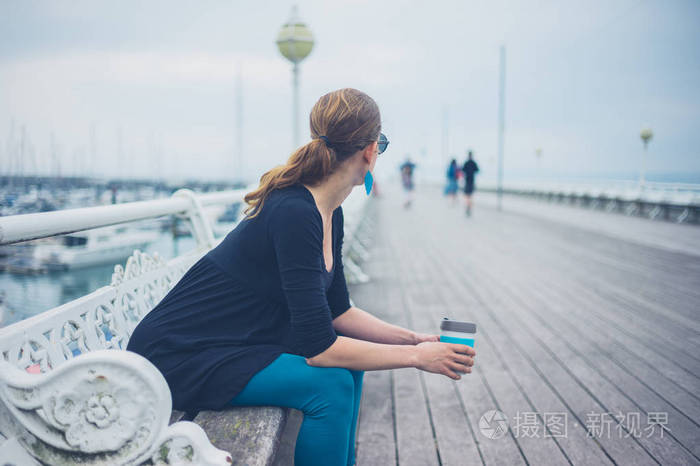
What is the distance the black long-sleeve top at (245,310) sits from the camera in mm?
1460

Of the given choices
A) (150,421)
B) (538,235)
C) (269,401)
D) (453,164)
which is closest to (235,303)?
(269,401)

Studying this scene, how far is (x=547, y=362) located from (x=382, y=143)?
239 cm

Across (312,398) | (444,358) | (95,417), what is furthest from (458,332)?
(95,417)

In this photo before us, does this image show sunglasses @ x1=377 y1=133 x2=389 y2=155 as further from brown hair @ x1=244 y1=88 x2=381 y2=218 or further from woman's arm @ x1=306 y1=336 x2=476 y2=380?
woman's arm @ x1=306 y1=336 x2=476 y2=380

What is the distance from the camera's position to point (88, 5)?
5867 mm

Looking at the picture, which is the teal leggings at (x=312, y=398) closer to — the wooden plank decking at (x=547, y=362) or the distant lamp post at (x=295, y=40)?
the wooden plank decking at (x=547, y=362)

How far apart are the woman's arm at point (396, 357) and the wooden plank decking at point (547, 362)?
90cm

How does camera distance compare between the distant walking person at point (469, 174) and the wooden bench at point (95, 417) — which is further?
the distant walking person at point (469, 174)

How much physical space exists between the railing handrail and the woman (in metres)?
0.34

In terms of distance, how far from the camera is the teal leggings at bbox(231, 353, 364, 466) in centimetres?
148

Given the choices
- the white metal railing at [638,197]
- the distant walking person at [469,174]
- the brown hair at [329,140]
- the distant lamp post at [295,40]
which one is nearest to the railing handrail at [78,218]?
the brown hair at [329,140]

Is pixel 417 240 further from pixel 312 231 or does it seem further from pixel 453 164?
pixel 453 164

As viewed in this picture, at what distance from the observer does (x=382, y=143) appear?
5.70 feet

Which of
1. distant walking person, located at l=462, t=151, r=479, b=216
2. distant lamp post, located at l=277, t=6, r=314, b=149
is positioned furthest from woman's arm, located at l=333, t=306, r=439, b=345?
distant walking person, located at l=462, t=151, r=479, b=216
